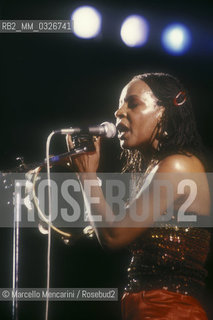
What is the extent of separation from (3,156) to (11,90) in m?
0.48

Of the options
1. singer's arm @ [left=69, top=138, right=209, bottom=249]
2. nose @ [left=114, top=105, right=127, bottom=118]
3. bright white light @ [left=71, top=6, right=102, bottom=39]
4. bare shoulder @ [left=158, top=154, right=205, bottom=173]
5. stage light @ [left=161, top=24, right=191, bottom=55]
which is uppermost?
bright white light @ [left=71, top=6, right=102, bottom=39]

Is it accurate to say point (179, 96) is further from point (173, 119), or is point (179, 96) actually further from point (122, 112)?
point (122, 112)

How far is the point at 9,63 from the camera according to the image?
326 centimetres

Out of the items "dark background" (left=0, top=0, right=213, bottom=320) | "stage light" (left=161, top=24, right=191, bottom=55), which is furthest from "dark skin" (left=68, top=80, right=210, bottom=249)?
"stage light" (left=161, top=24, right=191, bottom=55)

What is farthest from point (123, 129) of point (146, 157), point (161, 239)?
point (161, 239)

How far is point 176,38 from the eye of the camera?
3.06 metres

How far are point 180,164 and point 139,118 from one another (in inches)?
13.1

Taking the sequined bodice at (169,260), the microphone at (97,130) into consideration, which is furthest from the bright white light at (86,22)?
the sequined bodice at (169,260)

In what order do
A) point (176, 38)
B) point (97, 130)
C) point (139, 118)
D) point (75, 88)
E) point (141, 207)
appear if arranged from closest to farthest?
point (141, 207) → point (97, 130) → point (139, 118) → point (176, 38) → point (75, 88)

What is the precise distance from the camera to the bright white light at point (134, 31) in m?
3.06

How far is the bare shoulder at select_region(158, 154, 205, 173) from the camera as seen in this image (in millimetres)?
1718

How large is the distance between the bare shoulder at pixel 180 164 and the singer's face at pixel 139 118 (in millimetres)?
235

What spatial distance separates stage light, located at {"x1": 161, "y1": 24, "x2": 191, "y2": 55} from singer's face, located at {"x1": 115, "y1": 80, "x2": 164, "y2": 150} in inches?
45.6

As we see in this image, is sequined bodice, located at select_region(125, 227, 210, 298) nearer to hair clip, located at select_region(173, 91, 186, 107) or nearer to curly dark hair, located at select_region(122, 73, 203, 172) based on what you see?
curly dark hair, located at select_region(122, 73, 203, 172)
